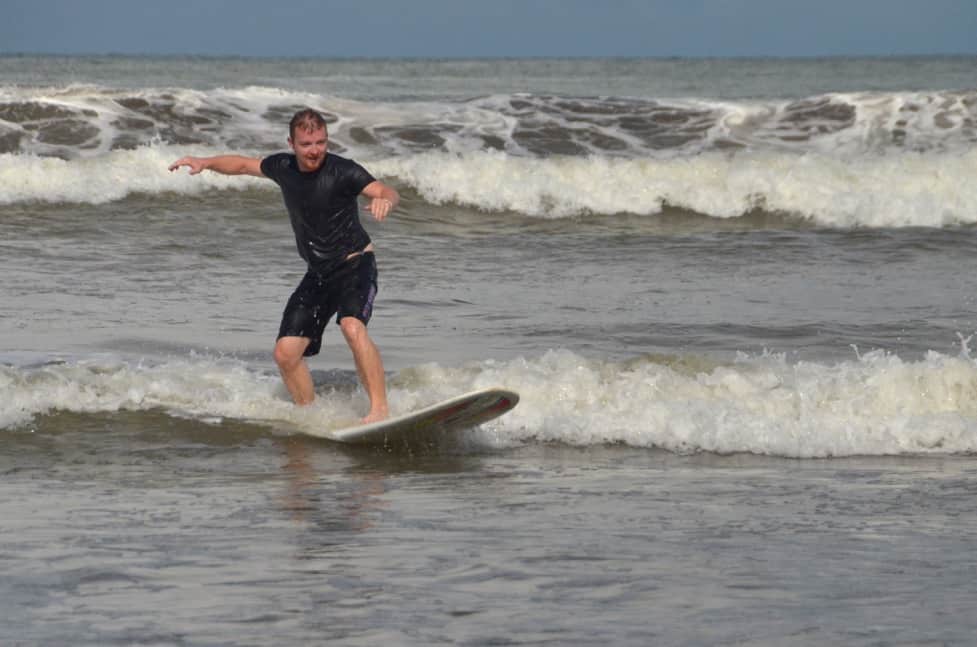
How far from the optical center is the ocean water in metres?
Result: 5.15

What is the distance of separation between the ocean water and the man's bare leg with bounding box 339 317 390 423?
0.87ft

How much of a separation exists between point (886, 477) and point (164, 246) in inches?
405

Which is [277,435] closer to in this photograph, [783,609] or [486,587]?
[486,587]

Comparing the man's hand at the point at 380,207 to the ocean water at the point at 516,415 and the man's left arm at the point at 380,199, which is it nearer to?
the man's left arm at the point at 380,199

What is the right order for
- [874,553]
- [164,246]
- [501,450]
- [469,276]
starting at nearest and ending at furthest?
[874,553]
[501,450]
[469,276]
[164,246]

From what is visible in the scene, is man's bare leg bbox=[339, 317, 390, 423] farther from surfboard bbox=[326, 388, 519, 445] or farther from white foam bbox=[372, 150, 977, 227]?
white foam bbox=[372, 150, 977, 227]

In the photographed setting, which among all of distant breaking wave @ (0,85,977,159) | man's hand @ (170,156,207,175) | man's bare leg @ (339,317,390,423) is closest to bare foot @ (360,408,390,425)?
man's bare leg @ (339,317,390,423)

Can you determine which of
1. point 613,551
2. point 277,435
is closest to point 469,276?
point 277,435

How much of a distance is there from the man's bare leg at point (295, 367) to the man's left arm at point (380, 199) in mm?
890

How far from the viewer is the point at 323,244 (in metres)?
8.38

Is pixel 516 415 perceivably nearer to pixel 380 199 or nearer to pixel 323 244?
pixel 323 244

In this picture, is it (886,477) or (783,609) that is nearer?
(783,609)

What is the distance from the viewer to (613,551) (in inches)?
230

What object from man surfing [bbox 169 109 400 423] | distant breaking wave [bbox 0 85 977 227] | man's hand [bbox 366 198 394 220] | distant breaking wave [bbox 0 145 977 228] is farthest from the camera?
distant breaking wave [bbox 0 85 977 227]
